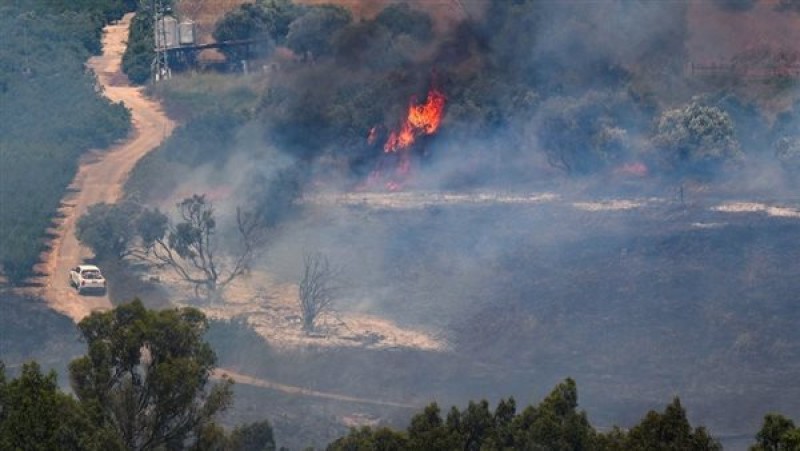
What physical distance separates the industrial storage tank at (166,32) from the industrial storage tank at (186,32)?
0.27 metres

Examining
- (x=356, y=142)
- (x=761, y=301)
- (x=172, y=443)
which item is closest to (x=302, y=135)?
(x=356, y=142)

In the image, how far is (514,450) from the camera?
1897 inches

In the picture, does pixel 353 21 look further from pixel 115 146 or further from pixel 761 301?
pixel 761 301

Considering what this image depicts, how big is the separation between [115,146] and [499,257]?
29.1 m

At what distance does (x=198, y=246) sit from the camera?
79438mm

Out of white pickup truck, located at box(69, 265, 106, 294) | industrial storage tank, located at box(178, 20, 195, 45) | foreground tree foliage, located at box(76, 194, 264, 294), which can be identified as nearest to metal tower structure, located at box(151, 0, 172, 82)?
industrial storage tank, located at box(178, 20, 195, 45)

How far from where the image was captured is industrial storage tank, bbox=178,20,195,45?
114 meters

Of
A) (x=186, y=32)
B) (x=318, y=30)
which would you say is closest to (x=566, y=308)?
(x=318, y=30)

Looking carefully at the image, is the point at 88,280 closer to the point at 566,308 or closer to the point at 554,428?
the point at 566,308

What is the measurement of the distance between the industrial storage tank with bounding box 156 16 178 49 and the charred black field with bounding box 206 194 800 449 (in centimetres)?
3058

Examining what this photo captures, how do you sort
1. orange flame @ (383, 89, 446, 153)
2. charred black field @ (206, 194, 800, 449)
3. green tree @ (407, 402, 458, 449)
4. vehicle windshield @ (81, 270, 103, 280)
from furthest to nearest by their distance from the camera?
orange flame @ (383, 89, 446, 153) < vehicle windshield @ (81, 270, 103, 280) < charred black field @ (206, 194, 800, 449) < green tree @ (407, 402, 458, 449)

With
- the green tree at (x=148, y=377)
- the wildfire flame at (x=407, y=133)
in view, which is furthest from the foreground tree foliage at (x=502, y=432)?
the wildfire flame at (x=407, y=133)

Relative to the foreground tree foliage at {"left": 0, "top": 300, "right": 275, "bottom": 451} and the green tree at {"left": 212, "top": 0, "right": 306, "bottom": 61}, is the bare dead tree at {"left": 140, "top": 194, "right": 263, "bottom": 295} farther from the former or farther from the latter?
the green tree at {"left": 212, "top": 0, "right": 306, "bottom": 61}

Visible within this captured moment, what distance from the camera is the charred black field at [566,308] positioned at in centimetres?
6500
